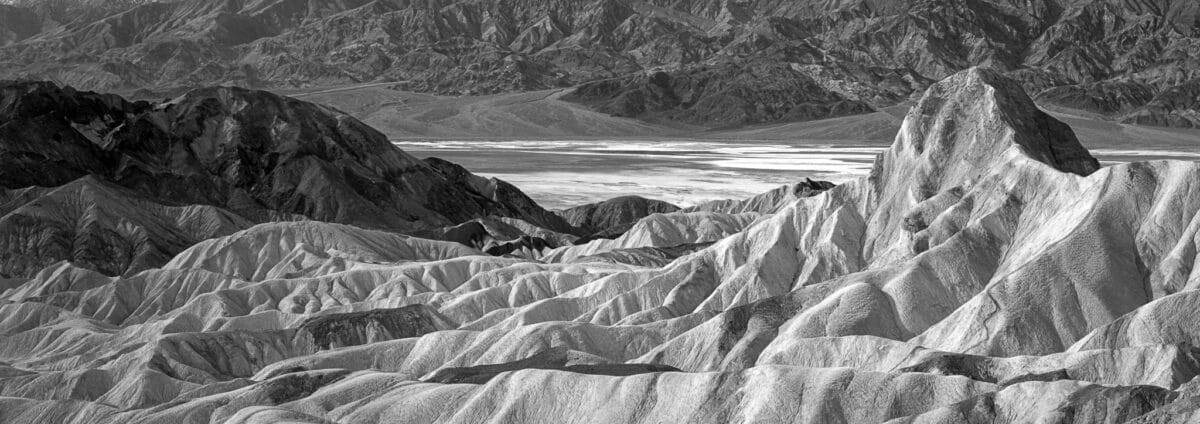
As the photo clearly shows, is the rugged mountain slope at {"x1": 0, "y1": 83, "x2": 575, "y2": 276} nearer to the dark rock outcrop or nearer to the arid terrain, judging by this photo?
the arid terrain

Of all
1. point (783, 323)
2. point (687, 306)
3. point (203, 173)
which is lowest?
point (203, 173)

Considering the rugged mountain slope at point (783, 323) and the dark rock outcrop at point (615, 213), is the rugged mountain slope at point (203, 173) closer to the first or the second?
the dark rock outcrop at point (615, 213)

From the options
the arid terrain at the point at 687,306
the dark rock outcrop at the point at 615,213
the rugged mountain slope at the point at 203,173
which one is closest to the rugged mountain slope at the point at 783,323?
the arid terrain at the point at 687,306

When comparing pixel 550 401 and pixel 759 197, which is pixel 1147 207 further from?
pixel 759 197

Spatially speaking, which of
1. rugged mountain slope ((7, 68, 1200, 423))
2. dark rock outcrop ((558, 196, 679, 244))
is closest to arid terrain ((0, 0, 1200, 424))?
rugged mountain slope ((7, 68, 1200, 423))

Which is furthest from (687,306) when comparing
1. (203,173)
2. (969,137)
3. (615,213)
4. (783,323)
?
(203,173)

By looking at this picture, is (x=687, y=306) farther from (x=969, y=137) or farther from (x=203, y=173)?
(x=203, y=173)

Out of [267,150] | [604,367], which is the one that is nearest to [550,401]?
[604,367]
